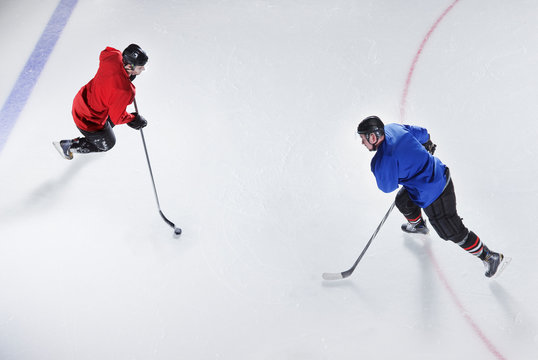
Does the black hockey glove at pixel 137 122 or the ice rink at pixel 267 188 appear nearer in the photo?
the ice rink at pixel 267 188

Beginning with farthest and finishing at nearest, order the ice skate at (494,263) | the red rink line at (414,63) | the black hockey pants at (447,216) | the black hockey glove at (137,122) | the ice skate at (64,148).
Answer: the red rink line at (414,63)
the ice skate at (64,148)
the black hockey glove at (137,122)
the ice skate at (494,263)
the black hockey pants at (447,216)

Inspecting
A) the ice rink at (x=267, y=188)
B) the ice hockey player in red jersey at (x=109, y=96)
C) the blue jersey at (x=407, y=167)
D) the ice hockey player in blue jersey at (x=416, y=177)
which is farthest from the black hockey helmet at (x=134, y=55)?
the blue jersey at (x=407, y=167)

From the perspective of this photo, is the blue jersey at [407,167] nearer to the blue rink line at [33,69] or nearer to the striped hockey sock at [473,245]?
the striped hockey sock at [473,245]

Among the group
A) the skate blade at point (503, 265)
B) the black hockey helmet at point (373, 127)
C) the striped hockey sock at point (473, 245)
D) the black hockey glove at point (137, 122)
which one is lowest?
the black hockey glove at point (137, 122)

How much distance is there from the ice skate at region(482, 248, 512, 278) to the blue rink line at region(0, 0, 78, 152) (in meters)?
3.26

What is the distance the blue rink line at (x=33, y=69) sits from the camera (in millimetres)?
3672

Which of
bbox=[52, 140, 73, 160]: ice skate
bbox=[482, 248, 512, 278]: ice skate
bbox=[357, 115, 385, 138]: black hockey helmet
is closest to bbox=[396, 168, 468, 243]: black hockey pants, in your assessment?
bbox=[482, 248, 512, 278]: ice skate

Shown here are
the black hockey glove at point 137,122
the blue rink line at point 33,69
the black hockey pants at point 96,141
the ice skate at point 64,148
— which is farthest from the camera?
the blue rink line at point 33,69

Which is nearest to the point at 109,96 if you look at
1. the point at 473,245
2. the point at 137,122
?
the point at 137,122

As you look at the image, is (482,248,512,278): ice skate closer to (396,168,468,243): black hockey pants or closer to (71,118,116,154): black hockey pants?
(396,168,468,243): black hockey pants

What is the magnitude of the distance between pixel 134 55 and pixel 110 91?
0.25m

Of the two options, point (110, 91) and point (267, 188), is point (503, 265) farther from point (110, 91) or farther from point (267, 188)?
point (110, 91)

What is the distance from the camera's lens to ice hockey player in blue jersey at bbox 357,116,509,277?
222 centimetres

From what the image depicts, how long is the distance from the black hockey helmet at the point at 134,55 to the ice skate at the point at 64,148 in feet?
2.92
